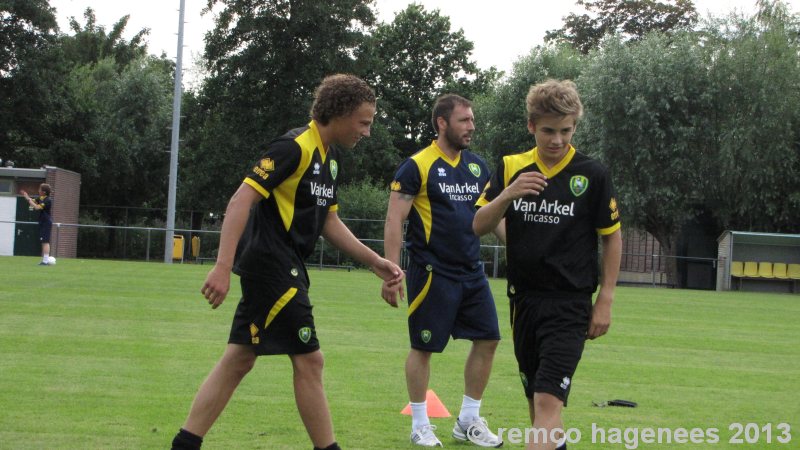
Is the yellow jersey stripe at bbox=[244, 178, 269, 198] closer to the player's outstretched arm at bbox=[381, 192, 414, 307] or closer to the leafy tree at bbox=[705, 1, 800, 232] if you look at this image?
the player's outstretched arm at bbox=[381, 192, 414, 307]

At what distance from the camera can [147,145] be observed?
56406 mm

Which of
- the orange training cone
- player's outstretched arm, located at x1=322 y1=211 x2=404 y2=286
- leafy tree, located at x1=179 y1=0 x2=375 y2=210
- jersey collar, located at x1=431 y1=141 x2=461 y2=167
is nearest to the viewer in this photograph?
player's outstretched arm, located at x1=322 y1=211 x2=404 y2=286

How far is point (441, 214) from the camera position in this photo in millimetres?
7133

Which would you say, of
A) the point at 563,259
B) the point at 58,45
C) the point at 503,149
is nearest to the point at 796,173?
the point at 503,149

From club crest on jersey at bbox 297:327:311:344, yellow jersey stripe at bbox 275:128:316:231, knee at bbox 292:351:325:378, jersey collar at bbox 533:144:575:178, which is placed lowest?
knee at bbox 292:351:325:378

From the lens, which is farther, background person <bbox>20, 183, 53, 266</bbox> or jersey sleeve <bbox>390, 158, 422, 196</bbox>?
background person <bbox>20, 183, 53, 266</bbox>

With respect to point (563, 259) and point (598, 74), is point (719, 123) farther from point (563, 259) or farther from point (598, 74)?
point (563, 259)

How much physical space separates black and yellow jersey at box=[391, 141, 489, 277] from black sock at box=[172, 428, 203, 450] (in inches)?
91.7

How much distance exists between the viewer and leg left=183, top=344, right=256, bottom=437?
207 inches

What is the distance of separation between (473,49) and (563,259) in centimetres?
6392

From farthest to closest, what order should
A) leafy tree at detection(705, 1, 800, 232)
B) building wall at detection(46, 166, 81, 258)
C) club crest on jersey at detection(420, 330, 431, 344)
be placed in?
1. leafy tree at detection(705, 1, 800, 232)
2. building wall at detection(46, 166, 81, 258)
3. club crest on jersey at detection(420, 330, 431, 344)

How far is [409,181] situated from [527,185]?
7.27ft

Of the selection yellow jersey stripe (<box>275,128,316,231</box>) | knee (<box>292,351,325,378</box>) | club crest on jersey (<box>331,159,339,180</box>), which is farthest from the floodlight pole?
knee (<box>292,351,325,378</box>)

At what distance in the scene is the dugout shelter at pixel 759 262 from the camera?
38000mm
